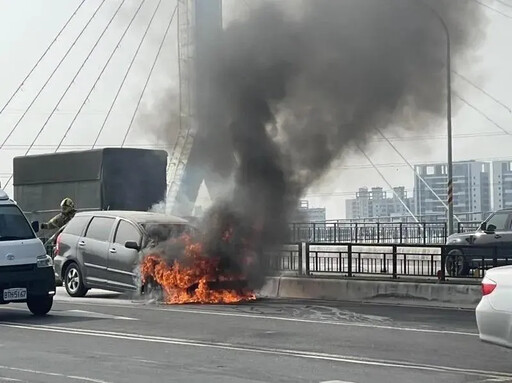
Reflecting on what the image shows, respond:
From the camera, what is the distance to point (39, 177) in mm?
27750

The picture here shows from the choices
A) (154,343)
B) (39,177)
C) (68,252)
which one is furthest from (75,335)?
(39,177)

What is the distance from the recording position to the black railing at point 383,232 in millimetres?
37312

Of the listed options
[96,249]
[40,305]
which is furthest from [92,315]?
[96,249]

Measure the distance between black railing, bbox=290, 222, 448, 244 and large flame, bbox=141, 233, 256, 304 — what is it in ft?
62.9

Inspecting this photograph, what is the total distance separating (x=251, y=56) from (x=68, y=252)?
539 centimetres

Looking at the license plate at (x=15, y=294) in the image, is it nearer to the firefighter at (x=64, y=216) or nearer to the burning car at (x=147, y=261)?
the burning car at (x=147, y=261)

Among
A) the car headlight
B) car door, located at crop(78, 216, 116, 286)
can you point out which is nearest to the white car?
the car headlight

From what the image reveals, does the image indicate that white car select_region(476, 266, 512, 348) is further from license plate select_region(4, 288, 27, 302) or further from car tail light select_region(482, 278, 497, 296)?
license plate select_region(4, 288, 27, 302)

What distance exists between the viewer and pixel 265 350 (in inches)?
448

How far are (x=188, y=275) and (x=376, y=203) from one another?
3796cm

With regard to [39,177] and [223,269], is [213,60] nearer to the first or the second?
[223,269]

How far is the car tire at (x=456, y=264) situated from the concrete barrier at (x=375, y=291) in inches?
25.2

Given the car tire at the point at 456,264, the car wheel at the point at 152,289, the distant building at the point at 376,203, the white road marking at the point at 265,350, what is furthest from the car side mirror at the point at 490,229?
the distant building at the point at 376,203

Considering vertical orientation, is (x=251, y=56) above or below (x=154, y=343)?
above
